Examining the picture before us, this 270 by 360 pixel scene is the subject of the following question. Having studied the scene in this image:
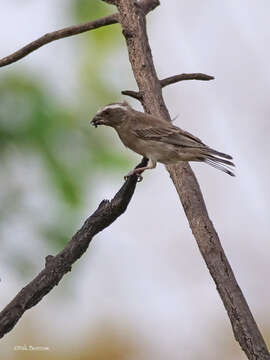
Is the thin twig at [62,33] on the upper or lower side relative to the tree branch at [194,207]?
upper

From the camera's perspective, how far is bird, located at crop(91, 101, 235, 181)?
12.4 ft

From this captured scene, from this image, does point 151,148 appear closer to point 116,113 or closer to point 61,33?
point 116,113

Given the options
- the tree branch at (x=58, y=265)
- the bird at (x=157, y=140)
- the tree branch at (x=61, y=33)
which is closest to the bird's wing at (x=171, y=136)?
the bird at (x=157, y=140)

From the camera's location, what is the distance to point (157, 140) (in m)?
4.02

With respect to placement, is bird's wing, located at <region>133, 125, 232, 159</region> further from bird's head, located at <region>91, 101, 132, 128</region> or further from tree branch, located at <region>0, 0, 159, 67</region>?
tree branch, located at <region>0, 0, 159, 67</region>

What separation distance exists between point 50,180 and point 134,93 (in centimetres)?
154

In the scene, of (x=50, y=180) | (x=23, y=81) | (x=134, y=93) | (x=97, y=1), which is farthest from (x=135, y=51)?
(x=50, y=180)

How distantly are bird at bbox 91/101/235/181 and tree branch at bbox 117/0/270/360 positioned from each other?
0.34 feet

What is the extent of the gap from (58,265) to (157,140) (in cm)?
177

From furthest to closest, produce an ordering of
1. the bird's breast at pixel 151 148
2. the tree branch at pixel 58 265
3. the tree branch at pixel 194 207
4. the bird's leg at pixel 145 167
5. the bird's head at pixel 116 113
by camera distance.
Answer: the bird's breast at pixel 151 148
the bird's head at pixel 116 113
the bird's leg at pixel 145 167
the tree branch at pixel 194 207
the tree branch at pixel 58 265

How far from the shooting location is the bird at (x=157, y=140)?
3.77 meters

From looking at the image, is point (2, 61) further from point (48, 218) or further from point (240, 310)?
point (240, 310)

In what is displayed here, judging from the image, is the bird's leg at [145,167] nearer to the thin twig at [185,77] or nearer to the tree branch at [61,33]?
the thin twig at [185,77]

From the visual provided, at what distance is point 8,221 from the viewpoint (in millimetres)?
2098
